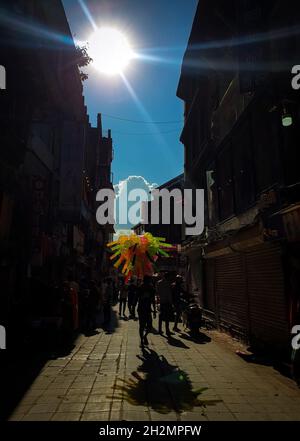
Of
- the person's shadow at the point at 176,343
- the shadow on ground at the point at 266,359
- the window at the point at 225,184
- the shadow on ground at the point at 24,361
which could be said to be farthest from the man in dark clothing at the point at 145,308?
the window at the point at 225,184

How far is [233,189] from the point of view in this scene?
12.6 metres

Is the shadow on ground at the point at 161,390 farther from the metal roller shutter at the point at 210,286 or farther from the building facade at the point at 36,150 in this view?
the metal roller shutter at the point at 210,286

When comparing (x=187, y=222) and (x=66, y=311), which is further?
(x=187, y=222)

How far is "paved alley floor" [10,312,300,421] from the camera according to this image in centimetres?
457

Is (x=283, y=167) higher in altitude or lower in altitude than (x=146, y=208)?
lower

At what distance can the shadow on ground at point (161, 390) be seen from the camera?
4.90 meters

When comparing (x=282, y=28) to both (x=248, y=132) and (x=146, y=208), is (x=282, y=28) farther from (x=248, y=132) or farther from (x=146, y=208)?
(x=146, y=208)

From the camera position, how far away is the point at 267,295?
8.69 meters

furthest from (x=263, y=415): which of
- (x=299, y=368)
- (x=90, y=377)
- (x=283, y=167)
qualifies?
(x=283, y=167)

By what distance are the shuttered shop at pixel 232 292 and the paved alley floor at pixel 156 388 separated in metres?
1.92

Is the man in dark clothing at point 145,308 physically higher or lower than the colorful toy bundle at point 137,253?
lower

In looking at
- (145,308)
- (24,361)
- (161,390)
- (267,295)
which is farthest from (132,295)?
(161,390)

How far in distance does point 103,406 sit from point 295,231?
176 inches

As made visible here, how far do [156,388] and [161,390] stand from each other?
0.13m
